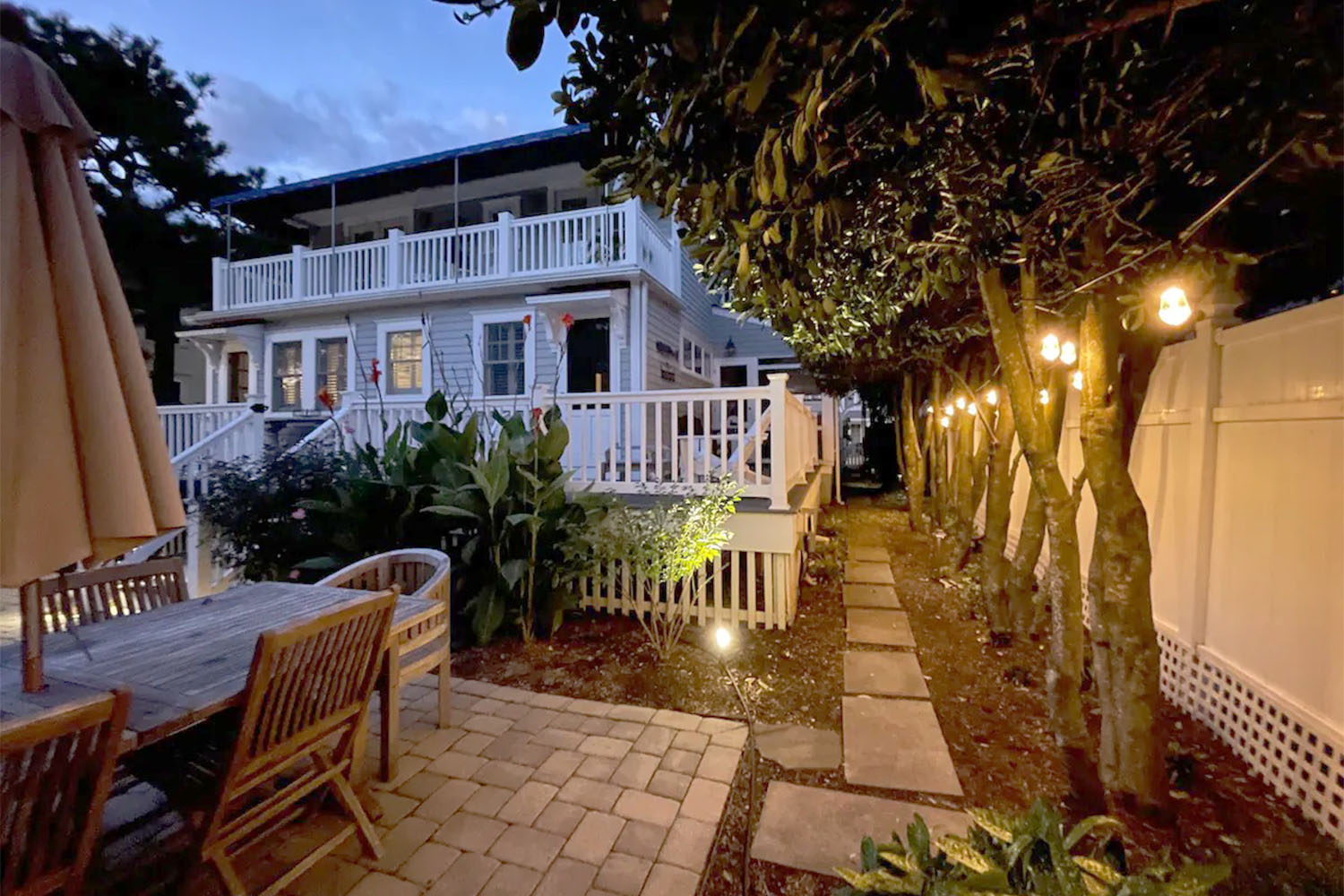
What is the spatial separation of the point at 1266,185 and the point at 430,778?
175 inches

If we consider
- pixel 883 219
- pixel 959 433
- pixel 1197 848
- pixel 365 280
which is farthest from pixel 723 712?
pixel 365 280

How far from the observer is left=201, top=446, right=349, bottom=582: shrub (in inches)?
192

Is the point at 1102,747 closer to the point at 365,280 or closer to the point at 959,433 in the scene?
the point at 959,433

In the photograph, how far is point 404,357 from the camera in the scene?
32.7 ft

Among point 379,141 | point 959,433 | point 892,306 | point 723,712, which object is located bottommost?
point 723,712

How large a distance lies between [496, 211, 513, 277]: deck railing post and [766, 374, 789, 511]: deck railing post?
587 cm

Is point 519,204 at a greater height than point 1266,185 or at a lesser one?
greater

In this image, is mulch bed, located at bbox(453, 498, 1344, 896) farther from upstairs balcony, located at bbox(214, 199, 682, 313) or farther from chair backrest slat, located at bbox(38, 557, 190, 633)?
upstairs balcony, located at bbox(214, 199, 682, 313)

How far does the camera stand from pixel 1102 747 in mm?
2420

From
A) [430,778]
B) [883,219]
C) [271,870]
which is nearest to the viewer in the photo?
[271,870]

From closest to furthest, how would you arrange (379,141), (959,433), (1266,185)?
1. (1266,185)
2. (959,433)
3. (379,141)

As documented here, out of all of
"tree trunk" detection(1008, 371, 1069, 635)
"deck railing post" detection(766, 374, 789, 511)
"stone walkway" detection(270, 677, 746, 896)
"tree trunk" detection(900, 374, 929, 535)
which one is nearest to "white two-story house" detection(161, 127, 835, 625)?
"tree trunk" detection(900, 374, 929, 535)

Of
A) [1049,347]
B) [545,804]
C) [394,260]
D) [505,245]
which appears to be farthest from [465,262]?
[545,804]

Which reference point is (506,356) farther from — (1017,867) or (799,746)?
(1017,867)
